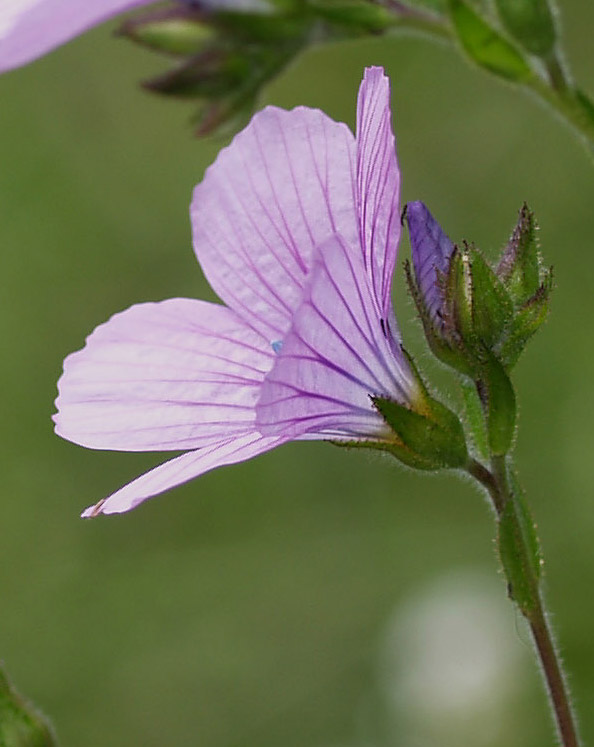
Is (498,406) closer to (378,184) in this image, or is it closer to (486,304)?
(486,304)

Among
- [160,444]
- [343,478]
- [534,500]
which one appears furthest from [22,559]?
[160,444]

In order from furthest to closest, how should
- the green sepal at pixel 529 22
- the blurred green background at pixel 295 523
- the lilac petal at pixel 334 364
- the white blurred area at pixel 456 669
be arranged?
1. the blurred green background at pixel 295 523
2. the white blurred area at pixel 456 669
3. the green sepal at pixel 529 22
4. the lilac petal at pixel 334 364

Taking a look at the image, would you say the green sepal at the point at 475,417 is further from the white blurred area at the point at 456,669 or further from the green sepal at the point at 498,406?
the white blurred area at the point at 456,669

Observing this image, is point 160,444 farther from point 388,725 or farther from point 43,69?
point 43,69

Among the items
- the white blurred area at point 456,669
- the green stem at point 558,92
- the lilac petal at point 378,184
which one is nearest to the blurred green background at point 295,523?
the white blurred area at point 456,669

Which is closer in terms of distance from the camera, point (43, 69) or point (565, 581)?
point (565, 581)

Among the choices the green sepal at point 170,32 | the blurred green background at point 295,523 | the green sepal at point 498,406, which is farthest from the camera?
the blurred green background at point 295,523

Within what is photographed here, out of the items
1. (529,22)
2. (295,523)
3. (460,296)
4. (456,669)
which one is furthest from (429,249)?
(295,523)
